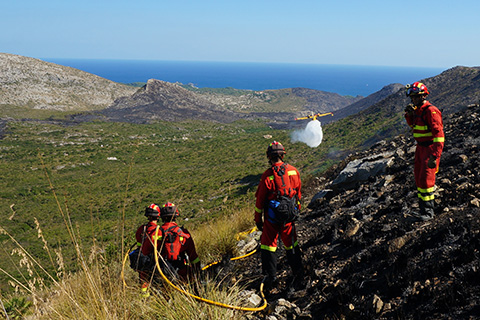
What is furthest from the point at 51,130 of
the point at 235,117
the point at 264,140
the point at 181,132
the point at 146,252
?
the point at 146,252

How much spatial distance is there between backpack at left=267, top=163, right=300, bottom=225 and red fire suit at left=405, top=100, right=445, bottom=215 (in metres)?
2.28

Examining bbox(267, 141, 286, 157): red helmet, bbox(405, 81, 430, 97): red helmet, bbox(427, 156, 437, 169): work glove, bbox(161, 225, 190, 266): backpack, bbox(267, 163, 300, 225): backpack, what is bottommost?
bbox(161, 225, 190, 266): backpack

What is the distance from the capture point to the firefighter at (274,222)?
415cm

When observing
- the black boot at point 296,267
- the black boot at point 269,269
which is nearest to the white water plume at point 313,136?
the black boot at point 296,267

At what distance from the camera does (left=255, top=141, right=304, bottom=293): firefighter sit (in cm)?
415

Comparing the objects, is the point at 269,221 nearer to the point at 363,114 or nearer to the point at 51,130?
the point at 363,114

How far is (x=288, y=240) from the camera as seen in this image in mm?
4250

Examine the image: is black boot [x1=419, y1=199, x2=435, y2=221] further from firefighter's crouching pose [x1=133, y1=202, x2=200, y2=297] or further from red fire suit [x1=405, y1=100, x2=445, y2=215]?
firefighter's crouching pose [x1=133, y1=202, x2=200, y2=297]

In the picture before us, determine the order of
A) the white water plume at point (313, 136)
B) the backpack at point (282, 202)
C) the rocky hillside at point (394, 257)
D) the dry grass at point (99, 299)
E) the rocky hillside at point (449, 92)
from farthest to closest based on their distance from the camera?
1. the white water plume at point (313, 136)
2. the rocky hillside at point (449, 92)
3. the backpack at point (282, 202)
4. the rocky hillside at point (394, 257)
5. the dry grass at point (99, 299)

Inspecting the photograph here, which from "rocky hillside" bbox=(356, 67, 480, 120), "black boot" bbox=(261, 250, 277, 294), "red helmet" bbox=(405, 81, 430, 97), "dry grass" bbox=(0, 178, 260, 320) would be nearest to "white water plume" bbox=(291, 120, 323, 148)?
"rocky hillside" bbox=(356, 67, 480, 120)

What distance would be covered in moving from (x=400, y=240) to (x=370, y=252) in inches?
17.0

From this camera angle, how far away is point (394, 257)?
151 inches

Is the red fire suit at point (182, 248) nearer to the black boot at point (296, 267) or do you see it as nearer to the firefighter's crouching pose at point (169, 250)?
the firefighter's crouching pose at point (169, 250)

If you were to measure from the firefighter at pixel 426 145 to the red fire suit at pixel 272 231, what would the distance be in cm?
215
